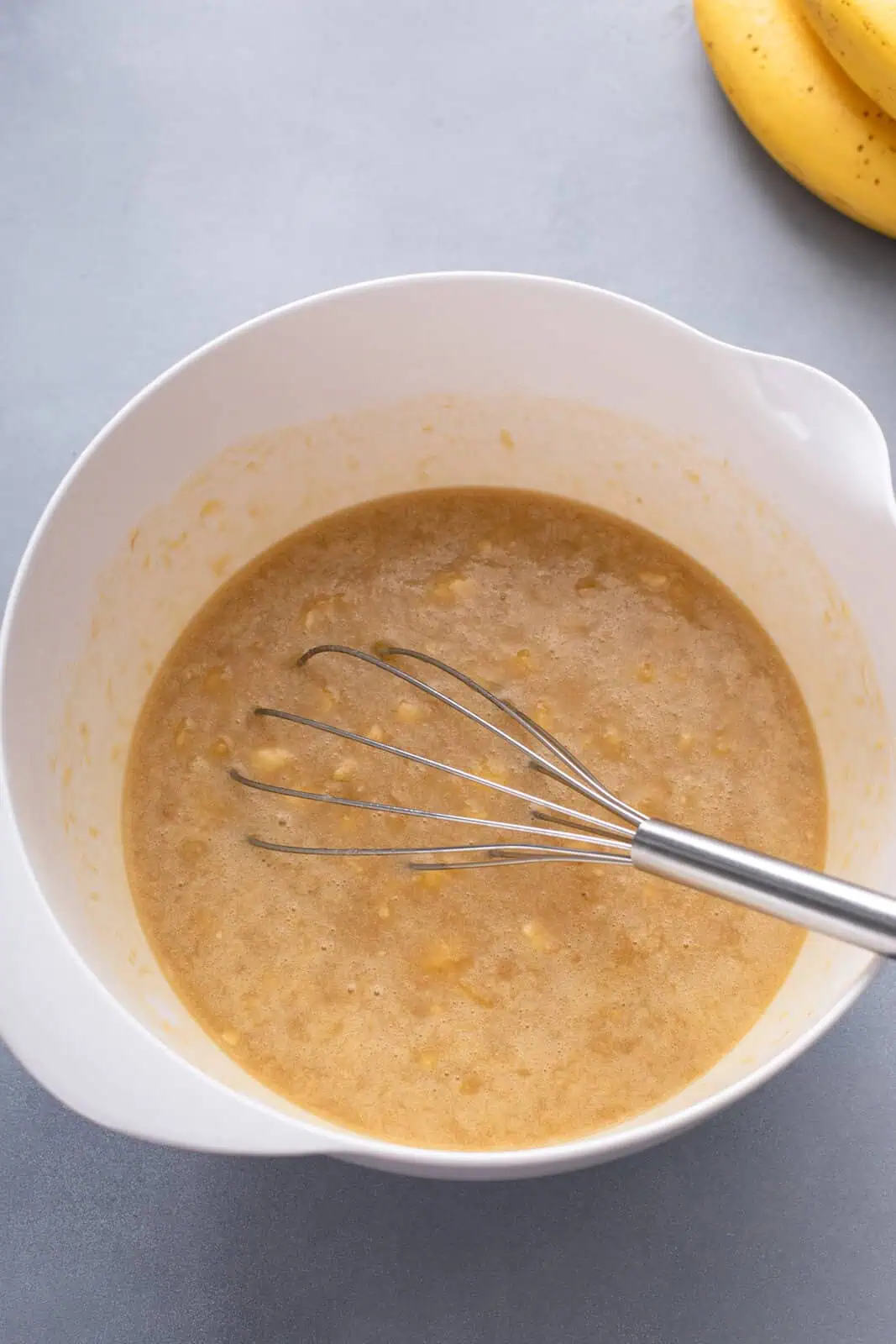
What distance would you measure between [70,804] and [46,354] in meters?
0.55

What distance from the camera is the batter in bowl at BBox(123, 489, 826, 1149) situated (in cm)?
112

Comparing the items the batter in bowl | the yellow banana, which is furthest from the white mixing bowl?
the yellow banana

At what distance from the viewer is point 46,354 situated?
1399 mm

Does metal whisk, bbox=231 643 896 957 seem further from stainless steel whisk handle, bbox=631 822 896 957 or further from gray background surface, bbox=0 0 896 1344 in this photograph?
gray background surface, bbox=0 0 896 1344

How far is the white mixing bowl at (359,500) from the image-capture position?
3.12ft

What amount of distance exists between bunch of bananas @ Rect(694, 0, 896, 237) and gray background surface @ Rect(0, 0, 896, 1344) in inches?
2.9

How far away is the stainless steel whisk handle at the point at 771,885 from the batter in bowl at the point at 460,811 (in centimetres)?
29

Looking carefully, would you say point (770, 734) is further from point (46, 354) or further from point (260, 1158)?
point (46, 354)

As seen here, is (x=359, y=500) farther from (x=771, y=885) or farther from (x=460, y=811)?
(x=771, y=885)

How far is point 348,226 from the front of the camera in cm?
143

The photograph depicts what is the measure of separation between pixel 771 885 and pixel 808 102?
89 centimetres

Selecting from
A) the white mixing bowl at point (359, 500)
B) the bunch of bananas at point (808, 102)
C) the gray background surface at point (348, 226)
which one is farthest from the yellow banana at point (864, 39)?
the white mixing bowl at point (359, 500)

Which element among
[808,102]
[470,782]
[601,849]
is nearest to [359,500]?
[470,782]

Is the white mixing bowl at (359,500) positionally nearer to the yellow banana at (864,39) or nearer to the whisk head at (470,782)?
the whisk head at (470,782)
